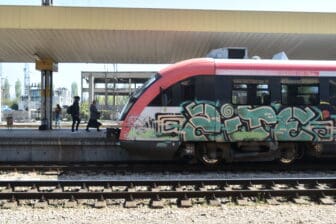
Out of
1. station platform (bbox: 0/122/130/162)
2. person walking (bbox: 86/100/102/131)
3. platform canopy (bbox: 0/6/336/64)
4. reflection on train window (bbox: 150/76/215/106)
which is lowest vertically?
station platform (bbox: 0/122/130/162)

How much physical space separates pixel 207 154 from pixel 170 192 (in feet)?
12.6

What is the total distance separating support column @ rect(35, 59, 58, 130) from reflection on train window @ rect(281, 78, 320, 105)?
1231cm

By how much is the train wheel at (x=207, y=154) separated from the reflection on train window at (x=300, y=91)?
238 cm

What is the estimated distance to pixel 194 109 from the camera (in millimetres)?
12102

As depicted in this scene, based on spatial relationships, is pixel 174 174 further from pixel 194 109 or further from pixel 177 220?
pixel 177 220

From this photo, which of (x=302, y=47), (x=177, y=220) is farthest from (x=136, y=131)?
(x=302, y=47)

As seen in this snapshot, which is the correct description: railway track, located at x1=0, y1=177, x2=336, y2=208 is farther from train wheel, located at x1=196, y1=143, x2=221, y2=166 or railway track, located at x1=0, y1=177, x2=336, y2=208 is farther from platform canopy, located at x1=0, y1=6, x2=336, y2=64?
platform canopy, located at x1=0, y1=6, x2=336, y2=64

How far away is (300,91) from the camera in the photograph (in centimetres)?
1245

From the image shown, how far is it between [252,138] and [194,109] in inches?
70.6

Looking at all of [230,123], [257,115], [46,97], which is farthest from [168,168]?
[46,97]

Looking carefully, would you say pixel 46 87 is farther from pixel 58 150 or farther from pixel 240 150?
pixel 240 150

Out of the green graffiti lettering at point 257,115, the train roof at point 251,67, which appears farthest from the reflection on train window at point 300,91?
the green graffiti lettering at point 257,115

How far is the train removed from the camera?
12102 millimetres

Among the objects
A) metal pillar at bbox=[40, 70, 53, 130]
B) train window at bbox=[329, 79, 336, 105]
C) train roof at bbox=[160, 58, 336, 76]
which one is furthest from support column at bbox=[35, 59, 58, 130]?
train window at bbox=[329, 79, 336, 105]
